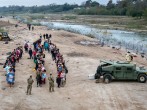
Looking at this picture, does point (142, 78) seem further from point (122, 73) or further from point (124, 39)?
point (124, 39)

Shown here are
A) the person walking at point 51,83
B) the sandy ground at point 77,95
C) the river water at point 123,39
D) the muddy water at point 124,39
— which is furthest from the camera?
the muddy water at point 124,39

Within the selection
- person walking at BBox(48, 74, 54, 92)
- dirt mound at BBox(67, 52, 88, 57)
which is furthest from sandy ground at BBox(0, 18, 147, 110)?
dirt mound at BBox(67, 52, 88, 57)

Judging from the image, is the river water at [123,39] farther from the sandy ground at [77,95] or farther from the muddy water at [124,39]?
the sandy ground at [77,95]

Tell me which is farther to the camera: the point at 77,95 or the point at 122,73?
the point at 122,73

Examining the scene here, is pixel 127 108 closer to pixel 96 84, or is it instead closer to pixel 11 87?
pixel 96 84

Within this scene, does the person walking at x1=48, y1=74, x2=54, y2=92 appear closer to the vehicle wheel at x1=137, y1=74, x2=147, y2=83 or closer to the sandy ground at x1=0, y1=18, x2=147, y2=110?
the sandy ground at x1=0, y1=18, x2=147, y2=110

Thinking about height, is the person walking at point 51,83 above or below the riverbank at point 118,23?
above

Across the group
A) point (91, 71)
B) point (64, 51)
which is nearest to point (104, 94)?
point (91, 71)

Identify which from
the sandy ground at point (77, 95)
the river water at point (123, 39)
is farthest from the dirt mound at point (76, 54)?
the river water at point (123, 39)

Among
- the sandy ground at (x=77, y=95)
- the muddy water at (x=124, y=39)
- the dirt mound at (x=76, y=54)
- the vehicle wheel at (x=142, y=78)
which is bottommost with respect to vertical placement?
the muddy water at (x=124, y=39)

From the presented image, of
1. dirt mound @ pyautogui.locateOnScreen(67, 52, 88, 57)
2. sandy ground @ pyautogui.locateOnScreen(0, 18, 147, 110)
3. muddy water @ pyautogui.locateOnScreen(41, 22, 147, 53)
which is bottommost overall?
muddy water @ pyautogui.locateOnScreen(41, 22, 147, 53)

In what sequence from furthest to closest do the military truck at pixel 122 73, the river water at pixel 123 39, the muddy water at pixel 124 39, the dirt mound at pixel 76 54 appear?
1. the muddy water at pixel 124 39
2. the river water at pixel 123 39
3. the dirt mound at pixel 76 54
4. the military truck at pixel 122 73

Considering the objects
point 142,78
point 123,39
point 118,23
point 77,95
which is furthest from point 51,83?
point 118,23

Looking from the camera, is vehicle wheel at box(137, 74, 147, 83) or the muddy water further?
the muddy water
